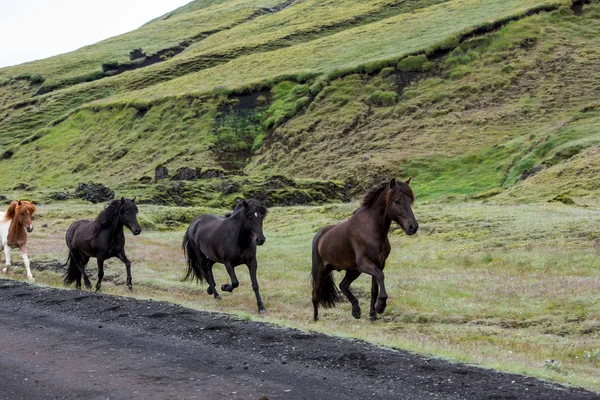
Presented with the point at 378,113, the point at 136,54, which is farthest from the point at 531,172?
the point at 136,54

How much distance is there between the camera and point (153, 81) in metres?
149

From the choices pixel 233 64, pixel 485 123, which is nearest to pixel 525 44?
pixel 485 123

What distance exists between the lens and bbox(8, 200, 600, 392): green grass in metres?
15.3

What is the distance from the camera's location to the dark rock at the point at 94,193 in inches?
2682

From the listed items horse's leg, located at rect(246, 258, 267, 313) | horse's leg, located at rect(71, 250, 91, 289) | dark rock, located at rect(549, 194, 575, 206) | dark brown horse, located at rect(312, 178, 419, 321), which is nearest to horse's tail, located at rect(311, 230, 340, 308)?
dark brown horse, located at rect(312, 178, 419, 321)

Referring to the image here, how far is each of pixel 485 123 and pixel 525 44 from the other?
63.0 feet

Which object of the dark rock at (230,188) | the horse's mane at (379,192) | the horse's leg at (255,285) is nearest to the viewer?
the horse's mane at (379,192)

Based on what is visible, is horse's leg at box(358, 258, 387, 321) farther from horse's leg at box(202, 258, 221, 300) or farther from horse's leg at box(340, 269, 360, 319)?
horse's leg at box(202, 258, 221, 300)

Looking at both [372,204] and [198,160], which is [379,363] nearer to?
[372,204]

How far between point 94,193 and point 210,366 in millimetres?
59250

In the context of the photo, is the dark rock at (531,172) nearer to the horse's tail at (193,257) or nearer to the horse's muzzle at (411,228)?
the horse's tail at (193,257)

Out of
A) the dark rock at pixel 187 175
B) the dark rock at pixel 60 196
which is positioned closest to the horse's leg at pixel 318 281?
the dark rock at pixel 60 196

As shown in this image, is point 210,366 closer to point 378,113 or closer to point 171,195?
point 171,195

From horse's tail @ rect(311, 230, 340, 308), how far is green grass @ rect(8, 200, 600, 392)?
0.54 metres
